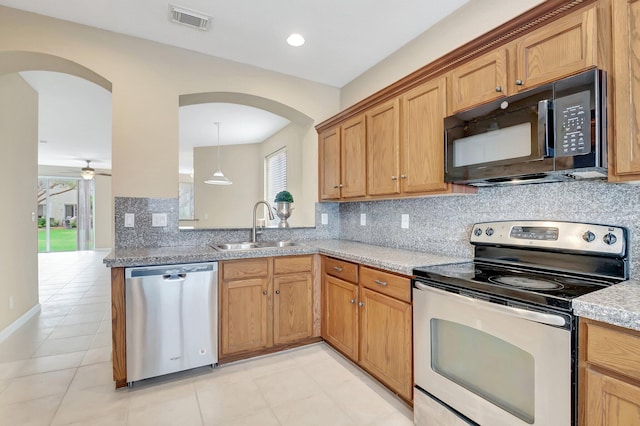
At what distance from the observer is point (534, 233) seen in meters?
1.75

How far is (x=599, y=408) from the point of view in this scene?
1056mm

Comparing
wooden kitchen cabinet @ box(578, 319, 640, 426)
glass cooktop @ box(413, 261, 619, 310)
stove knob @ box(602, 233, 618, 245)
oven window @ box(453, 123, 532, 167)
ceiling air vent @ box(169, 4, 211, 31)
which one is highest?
ceiling air vent @ box(169, 4, 211, 31)

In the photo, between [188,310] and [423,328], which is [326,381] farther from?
[188,310]

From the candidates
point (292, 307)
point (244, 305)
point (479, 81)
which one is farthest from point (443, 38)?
point (244, 305)

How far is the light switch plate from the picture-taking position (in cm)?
270

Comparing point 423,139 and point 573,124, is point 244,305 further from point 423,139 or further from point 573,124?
point 573,124

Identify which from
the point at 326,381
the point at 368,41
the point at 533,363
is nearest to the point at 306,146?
the point at 368,41

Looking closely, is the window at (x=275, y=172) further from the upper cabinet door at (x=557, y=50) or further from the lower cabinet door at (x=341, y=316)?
the upper cabinet door at (x=557, y=50)

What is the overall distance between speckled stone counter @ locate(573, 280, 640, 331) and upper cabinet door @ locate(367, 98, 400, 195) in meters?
1.36

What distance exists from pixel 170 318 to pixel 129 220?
941 millimetres

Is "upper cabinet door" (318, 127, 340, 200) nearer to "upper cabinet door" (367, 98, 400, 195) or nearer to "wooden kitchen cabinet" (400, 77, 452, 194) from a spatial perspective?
"upper cabinet door" (367, 98, 400, 195)

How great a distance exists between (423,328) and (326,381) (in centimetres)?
91

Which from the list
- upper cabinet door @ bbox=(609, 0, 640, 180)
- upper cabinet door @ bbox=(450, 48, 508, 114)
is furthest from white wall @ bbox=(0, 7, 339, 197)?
upper cabinet door @ bbox=(609, 0, 640, 180)

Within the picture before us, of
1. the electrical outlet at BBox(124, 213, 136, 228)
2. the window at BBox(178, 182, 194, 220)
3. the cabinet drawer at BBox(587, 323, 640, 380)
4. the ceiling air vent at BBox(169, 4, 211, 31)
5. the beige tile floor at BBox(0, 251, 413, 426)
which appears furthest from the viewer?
the window at BBox(178, 182, 194, 220)
